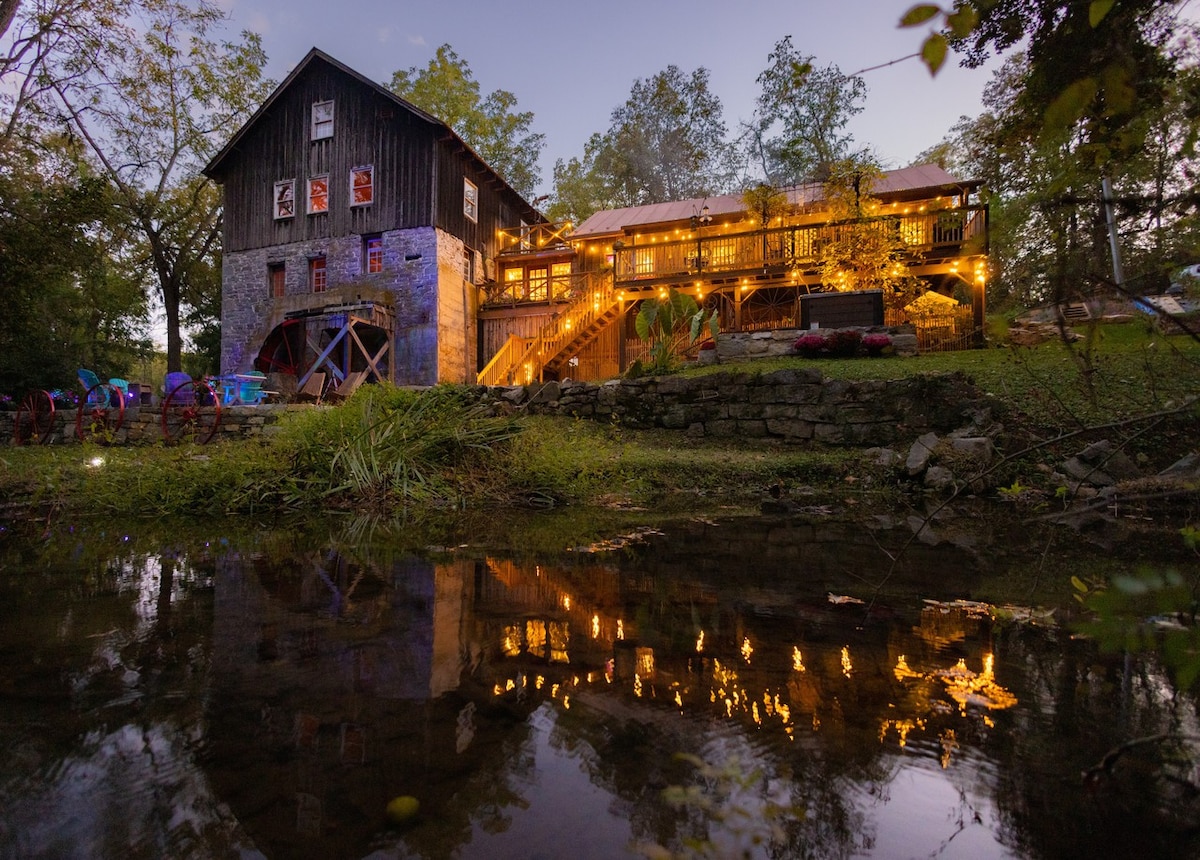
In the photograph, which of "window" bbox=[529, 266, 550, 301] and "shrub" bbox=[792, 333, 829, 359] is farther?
"window" bbox=[529, 266, 550, 301]

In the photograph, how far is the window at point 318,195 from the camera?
60.2 ft

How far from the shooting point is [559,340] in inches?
650

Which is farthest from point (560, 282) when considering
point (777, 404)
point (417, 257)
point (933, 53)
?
point (933, 53)

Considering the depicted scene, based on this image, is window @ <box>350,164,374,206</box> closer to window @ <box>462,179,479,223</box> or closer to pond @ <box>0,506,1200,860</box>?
window @ <box>462,179,479,223</box>

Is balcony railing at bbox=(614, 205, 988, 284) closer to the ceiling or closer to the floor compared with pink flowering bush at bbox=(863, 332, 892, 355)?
closer to the ceiling

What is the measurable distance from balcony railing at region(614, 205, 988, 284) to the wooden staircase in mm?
980

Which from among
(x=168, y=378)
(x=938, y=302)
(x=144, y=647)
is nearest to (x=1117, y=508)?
(x=144, y=647)

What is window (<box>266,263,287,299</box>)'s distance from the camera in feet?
61.3

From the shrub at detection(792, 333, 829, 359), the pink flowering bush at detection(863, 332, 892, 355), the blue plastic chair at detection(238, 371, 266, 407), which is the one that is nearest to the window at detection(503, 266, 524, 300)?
the blue plastic chair at detection(238, 371, 266, 407)

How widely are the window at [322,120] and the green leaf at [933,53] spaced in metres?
22.0

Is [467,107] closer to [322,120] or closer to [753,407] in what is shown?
[322,120]

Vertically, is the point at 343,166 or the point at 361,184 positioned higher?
the point at 343,166

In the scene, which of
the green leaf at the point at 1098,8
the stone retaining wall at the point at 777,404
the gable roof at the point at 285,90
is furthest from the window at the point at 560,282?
the green leaf at the point at 1098,8

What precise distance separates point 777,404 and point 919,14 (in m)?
8.50
